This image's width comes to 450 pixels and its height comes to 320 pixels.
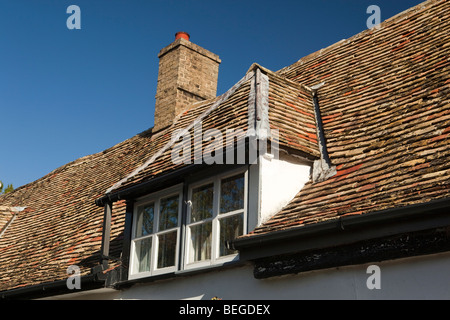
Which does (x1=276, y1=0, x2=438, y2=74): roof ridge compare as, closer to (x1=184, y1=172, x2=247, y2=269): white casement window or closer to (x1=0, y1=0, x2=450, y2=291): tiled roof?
(x1=0, y1=0, x2=450, y2=291): tiled roof

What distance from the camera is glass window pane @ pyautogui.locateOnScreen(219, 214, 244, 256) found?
26.2 ft

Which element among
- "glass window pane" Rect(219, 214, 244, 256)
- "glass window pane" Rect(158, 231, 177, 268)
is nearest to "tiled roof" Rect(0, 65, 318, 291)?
"glass window pane" Rect(158, 231, 177, 268)

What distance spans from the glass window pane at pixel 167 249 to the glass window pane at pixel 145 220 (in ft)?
1.40

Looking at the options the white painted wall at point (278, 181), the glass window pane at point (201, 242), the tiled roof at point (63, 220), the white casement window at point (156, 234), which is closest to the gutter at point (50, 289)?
the tiled roof at point (63, 220)

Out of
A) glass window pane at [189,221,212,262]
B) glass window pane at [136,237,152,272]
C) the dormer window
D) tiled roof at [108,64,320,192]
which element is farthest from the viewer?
glass window pane at [136,237,152,272]

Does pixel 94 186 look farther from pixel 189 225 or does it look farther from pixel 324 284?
pixel 324 284

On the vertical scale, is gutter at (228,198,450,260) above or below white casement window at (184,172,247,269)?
below

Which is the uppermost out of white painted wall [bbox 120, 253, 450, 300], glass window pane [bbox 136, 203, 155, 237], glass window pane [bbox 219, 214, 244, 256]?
glass window pane [bbox 136, 203, 155, 237]

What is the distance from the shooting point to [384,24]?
1148 centimetres

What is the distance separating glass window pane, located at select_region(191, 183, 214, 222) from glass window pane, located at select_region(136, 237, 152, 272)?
1.17 meters

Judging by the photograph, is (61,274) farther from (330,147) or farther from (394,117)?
(394,117)

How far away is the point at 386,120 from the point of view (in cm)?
797

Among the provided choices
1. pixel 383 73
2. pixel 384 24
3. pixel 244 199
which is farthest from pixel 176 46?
pixel 244 199

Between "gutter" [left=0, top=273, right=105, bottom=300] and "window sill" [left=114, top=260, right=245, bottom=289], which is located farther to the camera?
"gutter" [left=0, top=273, right=105, bottom=300]
